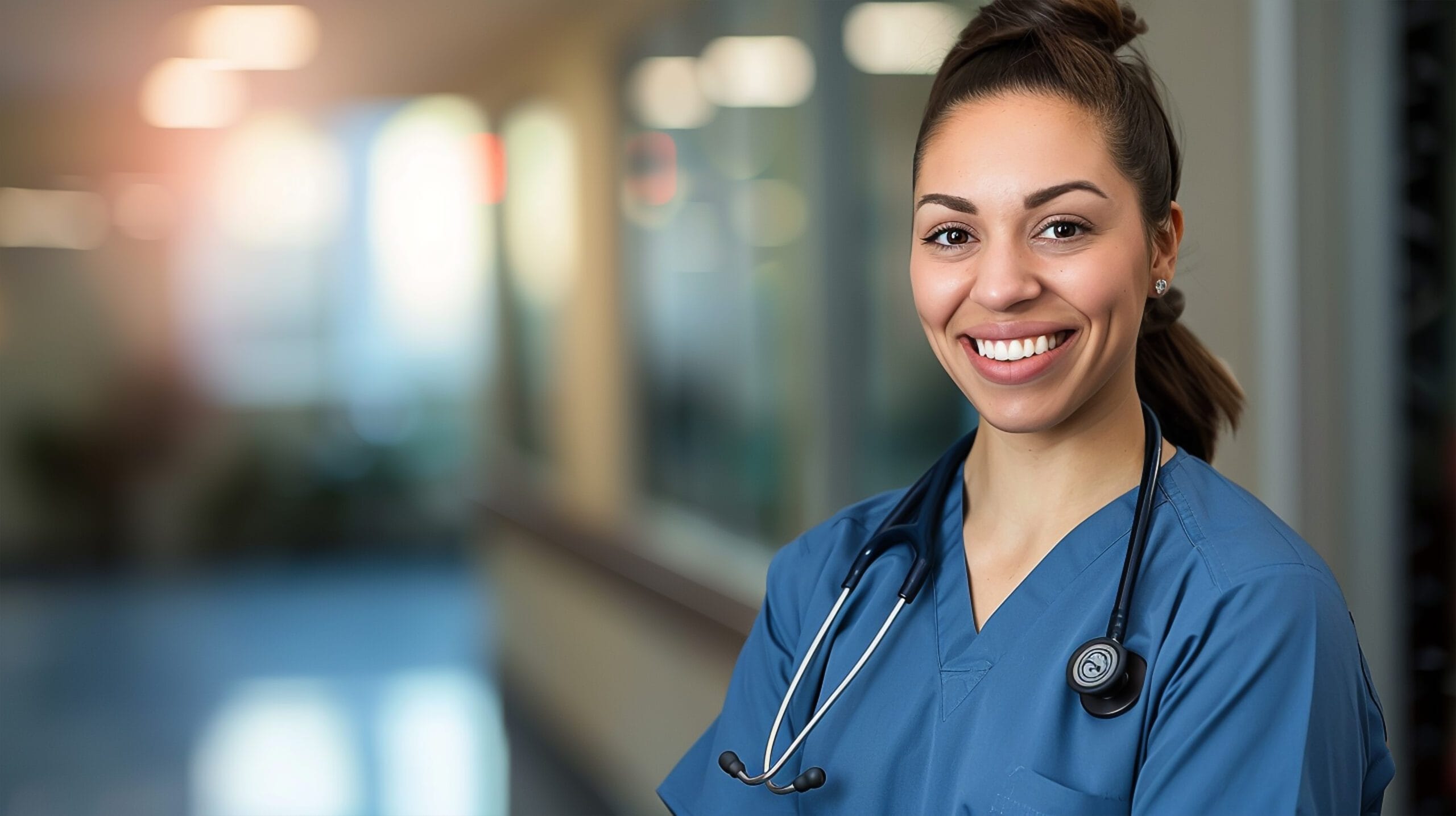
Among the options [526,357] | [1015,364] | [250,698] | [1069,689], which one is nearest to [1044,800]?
[1069,689]

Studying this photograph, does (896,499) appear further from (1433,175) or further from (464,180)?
(464,180)

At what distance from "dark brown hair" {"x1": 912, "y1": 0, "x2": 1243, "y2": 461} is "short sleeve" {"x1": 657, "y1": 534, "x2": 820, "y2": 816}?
1.13 ft

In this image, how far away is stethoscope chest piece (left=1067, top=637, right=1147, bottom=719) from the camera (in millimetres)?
826

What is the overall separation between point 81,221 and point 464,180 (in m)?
2.22

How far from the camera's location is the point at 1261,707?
776 millimetres

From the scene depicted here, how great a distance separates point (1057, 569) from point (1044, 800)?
0.19 m

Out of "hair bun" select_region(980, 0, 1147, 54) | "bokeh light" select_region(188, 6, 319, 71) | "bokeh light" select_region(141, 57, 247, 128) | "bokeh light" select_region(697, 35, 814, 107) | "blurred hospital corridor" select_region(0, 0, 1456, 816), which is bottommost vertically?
"blurred hospital corridor" select_region(0, 0, 1456, 816)

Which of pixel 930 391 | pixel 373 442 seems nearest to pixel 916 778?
pixel 930 391

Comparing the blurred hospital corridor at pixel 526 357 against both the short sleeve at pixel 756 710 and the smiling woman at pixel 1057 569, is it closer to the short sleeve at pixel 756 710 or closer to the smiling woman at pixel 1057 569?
the smiling woman at pixel 1057 569

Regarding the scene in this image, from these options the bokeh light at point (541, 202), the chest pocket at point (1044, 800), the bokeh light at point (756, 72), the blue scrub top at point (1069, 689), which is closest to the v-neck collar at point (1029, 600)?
the blue scrub top at point (1069, 689)

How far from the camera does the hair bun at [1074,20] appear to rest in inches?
38.7

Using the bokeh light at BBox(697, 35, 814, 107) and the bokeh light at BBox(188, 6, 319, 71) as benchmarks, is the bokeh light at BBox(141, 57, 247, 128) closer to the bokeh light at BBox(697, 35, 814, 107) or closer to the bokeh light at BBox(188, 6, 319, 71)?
the bokeh light at BBox(188, 6, 319, 71)

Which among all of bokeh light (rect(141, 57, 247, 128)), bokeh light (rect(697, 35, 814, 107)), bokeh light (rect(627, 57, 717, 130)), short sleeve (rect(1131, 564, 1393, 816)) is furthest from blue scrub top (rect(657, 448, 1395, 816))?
bokeh light (rect(141, 57, 247, 128))

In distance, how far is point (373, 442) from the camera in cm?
770
